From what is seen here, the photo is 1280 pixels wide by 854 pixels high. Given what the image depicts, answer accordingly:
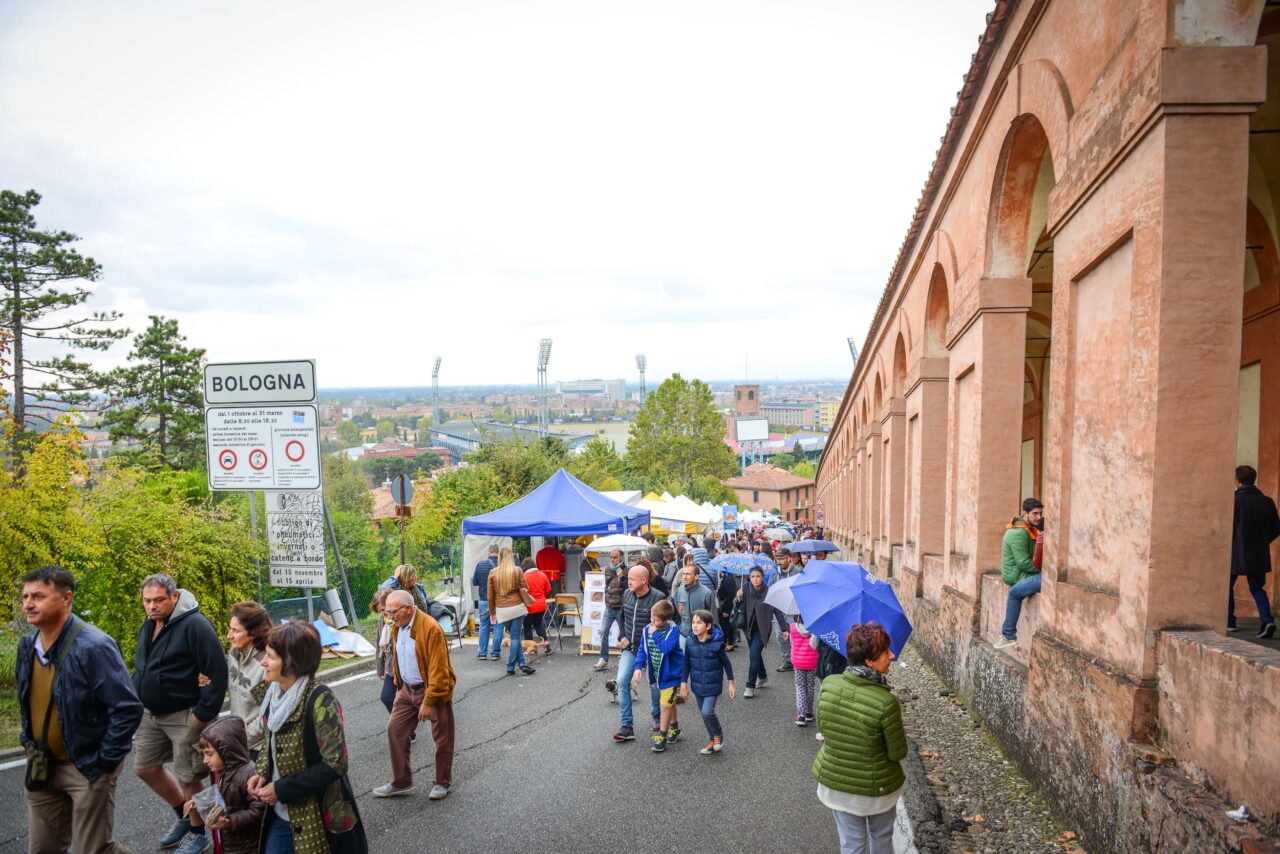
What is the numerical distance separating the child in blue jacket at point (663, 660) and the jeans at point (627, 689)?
21 centimetres

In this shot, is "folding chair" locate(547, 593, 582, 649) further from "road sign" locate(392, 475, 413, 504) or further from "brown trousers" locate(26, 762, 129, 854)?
"brown trousers" locate(26, 762, 129, 854)

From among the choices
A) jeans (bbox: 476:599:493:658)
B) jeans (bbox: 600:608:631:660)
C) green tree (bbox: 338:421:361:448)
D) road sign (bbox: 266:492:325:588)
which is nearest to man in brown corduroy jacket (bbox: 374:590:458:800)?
jeans (bbox: 600:608:631:660)

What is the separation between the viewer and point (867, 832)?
5.07 meters

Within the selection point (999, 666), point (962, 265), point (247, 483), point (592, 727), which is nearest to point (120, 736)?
point (592, 727)

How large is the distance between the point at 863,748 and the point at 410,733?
12.6 ft

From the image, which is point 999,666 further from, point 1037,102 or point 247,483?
point 247,483

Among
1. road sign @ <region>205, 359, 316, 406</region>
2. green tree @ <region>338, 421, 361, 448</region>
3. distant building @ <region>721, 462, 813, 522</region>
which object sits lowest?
distant building @ <region>721, 462, 813, 522</region>

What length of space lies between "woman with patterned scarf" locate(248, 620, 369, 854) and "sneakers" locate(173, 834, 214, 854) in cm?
177

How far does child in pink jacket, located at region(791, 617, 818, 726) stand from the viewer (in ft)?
30.1

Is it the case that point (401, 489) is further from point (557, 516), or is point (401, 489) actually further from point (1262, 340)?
point (1262, 340)

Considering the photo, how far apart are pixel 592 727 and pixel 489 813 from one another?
2750 millimetres

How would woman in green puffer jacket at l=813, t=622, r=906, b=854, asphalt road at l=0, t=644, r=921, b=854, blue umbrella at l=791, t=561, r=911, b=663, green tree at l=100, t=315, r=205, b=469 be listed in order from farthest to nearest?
green tree at l=100, t=315, r=205, b=469 < blue umbrella at l=791, t=561, r=911, b=663 < asphalt road at l=0, t=644, r=921, b=854 < woman in green puffer jacket at l=813, t=622, r=906, b=854

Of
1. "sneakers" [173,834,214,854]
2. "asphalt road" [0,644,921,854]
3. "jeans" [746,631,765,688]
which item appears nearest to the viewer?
"sneakers" [173,834,214,854]

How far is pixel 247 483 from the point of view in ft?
42.7
